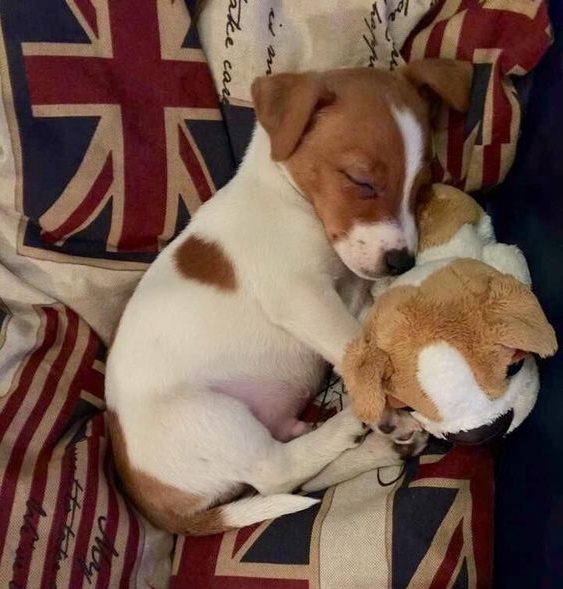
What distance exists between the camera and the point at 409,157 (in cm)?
167

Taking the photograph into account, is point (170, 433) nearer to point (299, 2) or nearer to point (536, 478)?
point (536, 478)

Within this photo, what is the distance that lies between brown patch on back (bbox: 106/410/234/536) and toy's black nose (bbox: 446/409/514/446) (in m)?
0.62

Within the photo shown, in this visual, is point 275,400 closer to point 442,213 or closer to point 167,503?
point 167,503

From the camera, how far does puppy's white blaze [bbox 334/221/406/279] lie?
1655 millimetres

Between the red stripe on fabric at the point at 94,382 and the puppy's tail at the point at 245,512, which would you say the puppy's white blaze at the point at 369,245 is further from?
the red stripe on fabric at the point at 94,382

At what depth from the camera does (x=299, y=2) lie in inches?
73.8

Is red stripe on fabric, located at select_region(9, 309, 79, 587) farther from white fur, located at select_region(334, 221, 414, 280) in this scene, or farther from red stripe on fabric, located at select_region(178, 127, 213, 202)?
white fur, located at select_region(334, 221, 414, 280)

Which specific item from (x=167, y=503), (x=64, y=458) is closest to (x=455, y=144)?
(x=167, y=503)

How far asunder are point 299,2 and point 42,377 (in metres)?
1.16

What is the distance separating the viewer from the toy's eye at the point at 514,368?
1.41 m

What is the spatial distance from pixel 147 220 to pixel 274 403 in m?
0.60

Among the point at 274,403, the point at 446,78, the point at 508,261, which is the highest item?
the point at 446,78

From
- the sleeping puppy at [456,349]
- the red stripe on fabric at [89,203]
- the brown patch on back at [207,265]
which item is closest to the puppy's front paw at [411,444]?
the sleeping puppy at [456,349]

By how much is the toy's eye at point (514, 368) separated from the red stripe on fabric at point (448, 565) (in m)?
0.42
